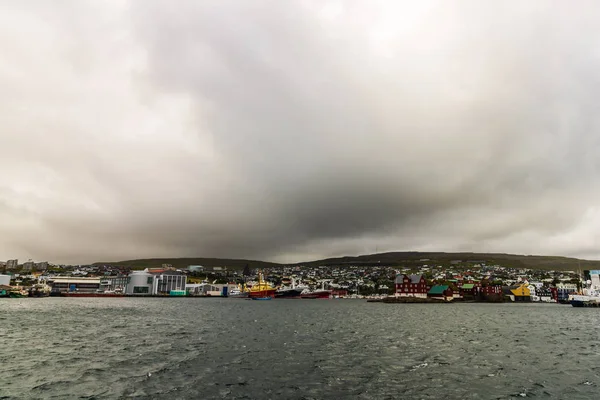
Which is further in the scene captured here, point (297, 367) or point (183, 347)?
point (183, 347)

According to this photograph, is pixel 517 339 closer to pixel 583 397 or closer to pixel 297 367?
pixel 583 397

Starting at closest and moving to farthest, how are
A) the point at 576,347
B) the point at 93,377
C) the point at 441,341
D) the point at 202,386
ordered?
the point at 202,386
the point at 93,377
the point at 576,347
the point at 441,341

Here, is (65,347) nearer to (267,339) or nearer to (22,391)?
(22,391)

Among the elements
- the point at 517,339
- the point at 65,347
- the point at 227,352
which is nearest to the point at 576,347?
the point at 517,339

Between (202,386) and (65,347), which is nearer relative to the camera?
(202,386)

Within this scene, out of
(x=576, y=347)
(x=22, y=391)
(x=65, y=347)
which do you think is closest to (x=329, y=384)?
(x=22, y=391)

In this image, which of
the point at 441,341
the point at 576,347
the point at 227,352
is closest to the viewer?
the point at 227,352

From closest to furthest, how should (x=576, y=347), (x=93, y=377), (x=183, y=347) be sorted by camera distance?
1. (x=93, y=377)
2. (x=183, y=347)
3. (x=576, y=347)

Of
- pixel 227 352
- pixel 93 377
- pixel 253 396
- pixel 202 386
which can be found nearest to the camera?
pixel 253 396
